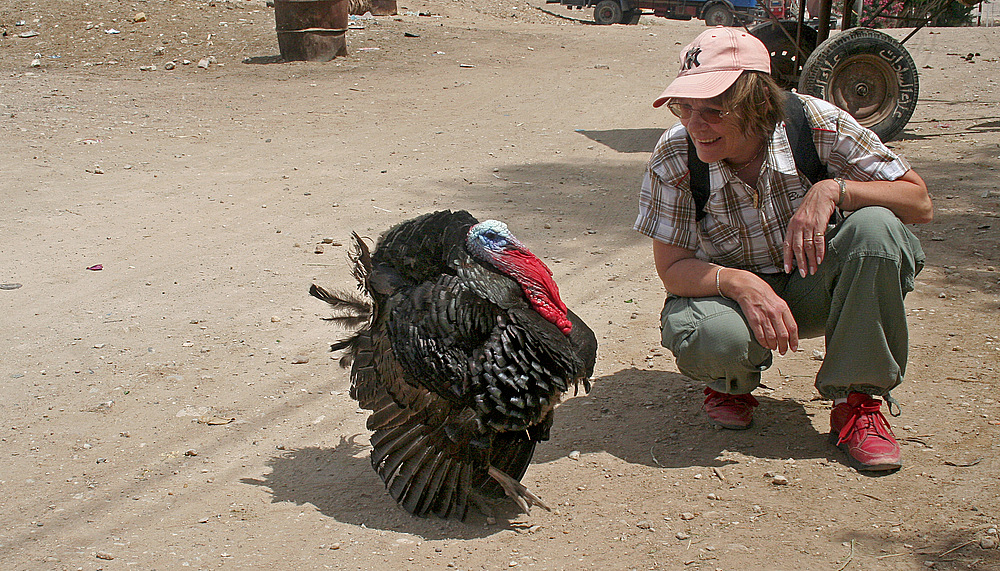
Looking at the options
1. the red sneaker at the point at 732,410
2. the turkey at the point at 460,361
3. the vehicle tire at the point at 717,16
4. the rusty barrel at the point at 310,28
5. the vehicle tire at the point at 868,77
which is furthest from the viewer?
the vehicle tire at the point at 717,16

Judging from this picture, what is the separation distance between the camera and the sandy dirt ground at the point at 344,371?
→ 2.76 meters

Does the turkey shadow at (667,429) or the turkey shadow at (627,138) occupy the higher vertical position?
the turkey shadow at (627,138)

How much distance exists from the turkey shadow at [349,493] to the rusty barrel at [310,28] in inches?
400

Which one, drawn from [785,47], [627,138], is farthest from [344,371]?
[785,47]

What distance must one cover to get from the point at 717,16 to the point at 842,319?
22.8 meters

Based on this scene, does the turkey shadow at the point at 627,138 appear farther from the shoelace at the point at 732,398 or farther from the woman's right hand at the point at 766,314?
the woman's right hand at the point at 766,314

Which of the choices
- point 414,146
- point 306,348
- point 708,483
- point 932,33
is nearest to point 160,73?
point 414,146

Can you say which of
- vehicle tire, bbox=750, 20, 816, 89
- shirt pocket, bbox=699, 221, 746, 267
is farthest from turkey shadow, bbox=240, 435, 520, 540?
vehicle tire, bbox=750, 20, 816, 89

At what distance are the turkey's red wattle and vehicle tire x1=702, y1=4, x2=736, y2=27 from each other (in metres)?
22.3

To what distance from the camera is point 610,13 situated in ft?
76.2

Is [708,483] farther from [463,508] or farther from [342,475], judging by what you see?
[342,475]

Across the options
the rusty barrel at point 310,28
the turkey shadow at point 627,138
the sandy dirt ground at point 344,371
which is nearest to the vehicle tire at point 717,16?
the rusty barrel at point 310,28

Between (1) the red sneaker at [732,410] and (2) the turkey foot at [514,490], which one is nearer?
(2) the turkey foot at [514,490]

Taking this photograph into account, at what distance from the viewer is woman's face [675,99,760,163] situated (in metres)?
2.79
